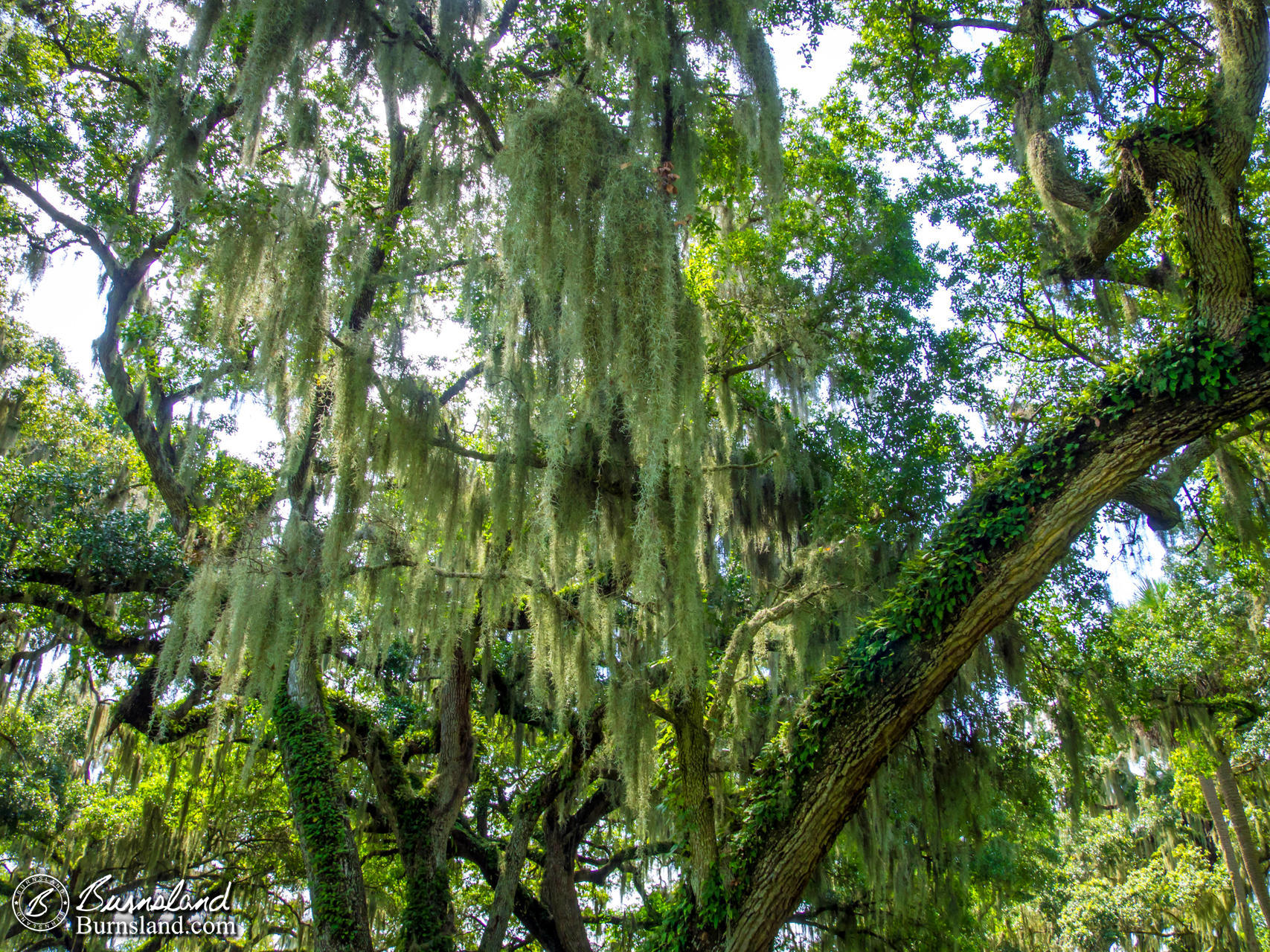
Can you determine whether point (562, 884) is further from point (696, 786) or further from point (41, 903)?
point (41, 903)

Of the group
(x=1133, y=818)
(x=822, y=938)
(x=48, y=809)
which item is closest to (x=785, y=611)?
(x=822, y=938)

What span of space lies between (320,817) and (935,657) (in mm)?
4517

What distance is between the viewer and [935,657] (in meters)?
4.35

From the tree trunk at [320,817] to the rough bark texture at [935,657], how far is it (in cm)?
277

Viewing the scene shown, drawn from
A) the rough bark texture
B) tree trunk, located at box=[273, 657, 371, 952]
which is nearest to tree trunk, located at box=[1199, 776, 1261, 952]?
the rough bark texture

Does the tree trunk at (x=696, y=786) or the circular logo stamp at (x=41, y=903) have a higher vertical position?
the tree trunk at (x=696, y=786)

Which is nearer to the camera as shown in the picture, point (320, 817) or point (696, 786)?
point (696, 786)

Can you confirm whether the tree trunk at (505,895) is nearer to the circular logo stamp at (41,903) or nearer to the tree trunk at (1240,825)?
the circular logo stamp at (41,903)

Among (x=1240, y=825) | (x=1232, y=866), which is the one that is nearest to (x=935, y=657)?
(x=1240, y=825)

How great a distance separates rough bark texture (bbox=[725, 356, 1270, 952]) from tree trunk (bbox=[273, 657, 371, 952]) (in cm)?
277

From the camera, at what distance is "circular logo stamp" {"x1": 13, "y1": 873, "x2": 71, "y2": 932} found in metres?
8.16

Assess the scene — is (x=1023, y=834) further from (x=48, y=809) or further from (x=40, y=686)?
(x=40, y=686)

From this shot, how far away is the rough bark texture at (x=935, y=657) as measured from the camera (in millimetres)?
4262

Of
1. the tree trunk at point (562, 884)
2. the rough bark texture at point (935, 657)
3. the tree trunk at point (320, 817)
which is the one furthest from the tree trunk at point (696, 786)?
the tree trunk at point (562, 884)
